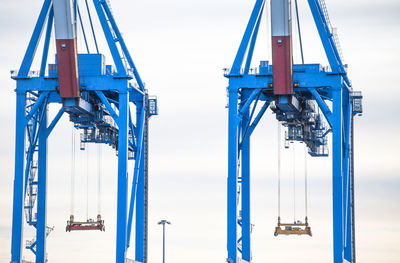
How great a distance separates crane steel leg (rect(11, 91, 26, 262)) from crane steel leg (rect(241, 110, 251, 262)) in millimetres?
12522

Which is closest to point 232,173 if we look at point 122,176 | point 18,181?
point 122,176

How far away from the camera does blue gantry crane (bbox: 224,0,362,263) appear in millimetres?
93000

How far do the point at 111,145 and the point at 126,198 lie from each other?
1133 centimetres

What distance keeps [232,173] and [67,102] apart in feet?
33.0

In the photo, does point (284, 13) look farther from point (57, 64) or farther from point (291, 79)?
point (57, 64)

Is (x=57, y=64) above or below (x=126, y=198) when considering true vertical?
above

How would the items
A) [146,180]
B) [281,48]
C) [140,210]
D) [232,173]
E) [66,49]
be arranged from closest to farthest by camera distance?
[281,48]
[232,173]
[66,49]
[140,210]
[146,180]

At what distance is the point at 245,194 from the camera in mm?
97812

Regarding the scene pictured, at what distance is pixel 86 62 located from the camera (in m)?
97.1

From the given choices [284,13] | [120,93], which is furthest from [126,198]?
[284,13]

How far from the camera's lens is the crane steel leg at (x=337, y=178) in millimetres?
92938

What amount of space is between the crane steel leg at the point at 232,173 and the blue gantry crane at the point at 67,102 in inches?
232

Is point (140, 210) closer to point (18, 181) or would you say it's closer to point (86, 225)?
point (86, 225)

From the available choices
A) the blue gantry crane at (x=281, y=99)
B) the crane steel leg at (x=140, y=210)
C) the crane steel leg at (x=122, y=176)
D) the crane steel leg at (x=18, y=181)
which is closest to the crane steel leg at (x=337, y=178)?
the blue gantry crane at (x=281, y=99)
